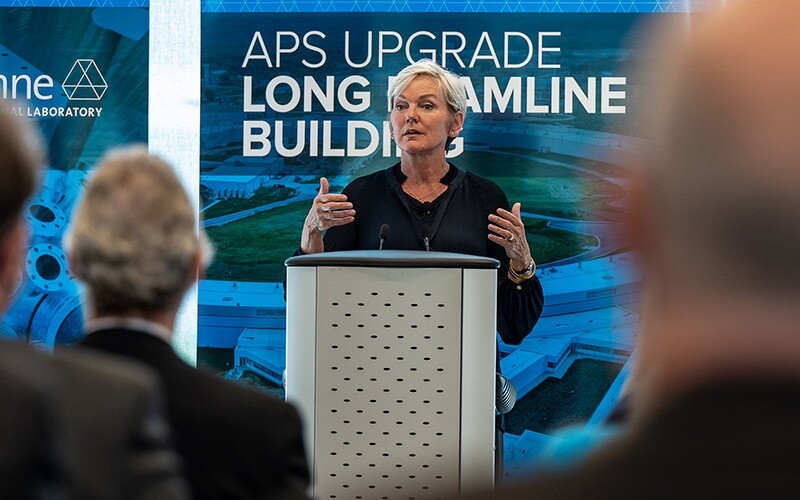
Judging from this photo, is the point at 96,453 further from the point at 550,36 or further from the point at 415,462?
the point at 550,36

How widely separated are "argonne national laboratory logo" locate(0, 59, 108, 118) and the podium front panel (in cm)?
299

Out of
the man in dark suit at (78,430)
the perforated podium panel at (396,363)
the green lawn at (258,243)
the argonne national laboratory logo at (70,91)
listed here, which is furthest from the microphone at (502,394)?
the argonne national laboratory logo at (70,91)

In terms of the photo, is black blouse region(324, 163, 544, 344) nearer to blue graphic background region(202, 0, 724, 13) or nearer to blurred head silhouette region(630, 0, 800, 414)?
blue graphic background region(202, 0, 724, 13)

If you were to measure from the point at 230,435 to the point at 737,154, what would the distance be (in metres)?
1.29

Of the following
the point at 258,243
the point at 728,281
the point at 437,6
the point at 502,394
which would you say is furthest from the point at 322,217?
the point at 728,281

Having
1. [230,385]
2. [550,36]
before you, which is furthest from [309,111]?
[230,385]

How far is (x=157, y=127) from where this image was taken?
494cm

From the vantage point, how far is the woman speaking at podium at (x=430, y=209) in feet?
10.0

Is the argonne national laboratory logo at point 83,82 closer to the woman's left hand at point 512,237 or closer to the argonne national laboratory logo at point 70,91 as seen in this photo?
the argonne national laboratory logo at point 70,91

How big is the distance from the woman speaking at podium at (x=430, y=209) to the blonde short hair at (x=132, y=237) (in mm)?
1449

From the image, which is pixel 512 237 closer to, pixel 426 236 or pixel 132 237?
pixel 426 236

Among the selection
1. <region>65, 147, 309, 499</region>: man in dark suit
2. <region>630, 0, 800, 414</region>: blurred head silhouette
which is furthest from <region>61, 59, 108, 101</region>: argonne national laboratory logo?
<region>630, 0, 800, 414</region>: blurred head silhouette

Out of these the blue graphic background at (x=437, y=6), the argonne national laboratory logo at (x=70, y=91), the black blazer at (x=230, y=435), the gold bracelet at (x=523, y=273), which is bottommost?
the black blazer at (x=230, y=435)

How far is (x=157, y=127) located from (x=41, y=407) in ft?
14.1
